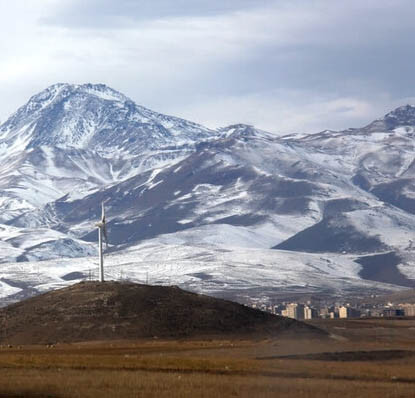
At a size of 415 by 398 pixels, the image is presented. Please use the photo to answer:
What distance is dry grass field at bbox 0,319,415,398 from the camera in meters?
62.3

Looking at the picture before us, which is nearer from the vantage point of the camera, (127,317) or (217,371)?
(217,371)

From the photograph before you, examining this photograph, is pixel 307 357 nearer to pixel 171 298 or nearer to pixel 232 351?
pixel 232 351

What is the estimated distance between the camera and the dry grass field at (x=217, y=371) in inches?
2452

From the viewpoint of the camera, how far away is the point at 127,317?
433 feet

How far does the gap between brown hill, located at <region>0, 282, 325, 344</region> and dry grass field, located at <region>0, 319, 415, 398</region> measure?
12.9 metres

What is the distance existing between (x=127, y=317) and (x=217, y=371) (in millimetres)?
58141

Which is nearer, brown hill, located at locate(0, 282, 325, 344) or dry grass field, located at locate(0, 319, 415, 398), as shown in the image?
dry grass field, located at locate(0, 319, 415, 398)

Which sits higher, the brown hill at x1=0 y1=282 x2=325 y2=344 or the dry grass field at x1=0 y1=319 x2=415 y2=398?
the brown hill at x1=0 y1=282 x2=325 y2=344

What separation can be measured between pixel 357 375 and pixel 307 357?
62.5 feet

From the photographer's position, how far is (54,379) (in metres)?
67.6

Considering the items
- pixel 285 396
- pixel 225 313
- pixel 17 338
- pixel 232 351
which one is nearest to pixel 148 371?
pixel 285 396

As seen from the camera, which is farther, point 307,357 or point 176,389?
point 307,357

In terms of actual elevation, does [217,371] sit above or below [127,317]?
below

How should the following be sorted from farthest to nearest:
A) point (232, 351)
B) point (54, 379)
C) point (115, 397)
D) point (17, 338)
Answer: point (17, 338) < point (232, 351) < point (54, 379) < point (115, 397)
